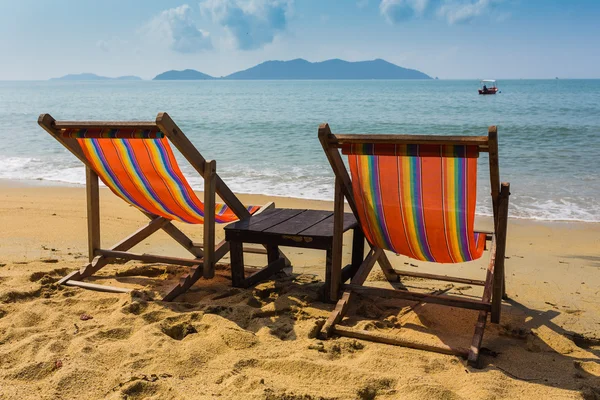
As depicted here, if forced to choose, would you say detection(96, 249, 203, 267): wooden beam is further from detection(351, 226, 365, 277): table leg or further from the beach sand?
detection(351, 226, 365, 277): table leg

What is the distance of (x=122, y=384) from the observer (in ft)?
8.25

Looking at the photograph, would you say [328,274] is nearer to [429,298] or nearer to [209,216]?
[429,298]

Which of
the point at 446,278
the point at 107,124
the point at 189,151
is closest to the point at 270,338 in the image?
the point at 189,151

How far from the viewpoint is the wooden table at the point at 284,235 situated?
11.5 feet

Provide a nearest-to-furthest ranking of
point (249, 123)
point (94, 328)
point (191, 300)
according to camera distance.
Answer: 1. point (94, 328)
2. point (191, 300)
3. point (249, 123)

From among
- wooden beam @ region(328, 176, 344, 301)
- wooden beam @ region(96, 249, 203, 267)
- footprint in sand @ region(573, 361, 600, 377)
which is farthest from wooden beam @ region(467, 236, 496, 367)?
wooden beam @ region(96, 249, 203, 267)

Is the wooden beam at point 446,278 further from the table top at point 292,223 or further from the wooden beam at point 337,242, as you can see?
the wooden beam at point 337,242

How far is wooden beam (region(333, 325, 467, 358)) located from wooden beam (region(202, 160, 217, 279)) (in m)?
1.05

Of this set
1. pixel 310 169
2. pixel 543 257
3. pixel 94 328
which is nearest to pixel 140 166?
pixel 94 328

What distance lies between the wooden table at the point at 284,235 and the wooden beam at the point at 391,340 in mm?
527

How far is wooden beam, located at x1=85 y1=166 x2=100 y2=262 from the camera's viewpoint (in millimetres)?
4023

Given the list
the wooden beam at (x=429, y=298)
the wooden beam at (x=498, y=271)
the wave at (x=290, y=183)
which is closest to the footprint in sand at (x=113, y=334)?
the wooden beam at (x=429, y=298)

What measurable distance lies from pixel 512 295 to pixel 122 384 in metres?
2.59

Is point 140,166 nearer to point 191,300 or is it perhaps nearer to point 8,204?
point 191,300
